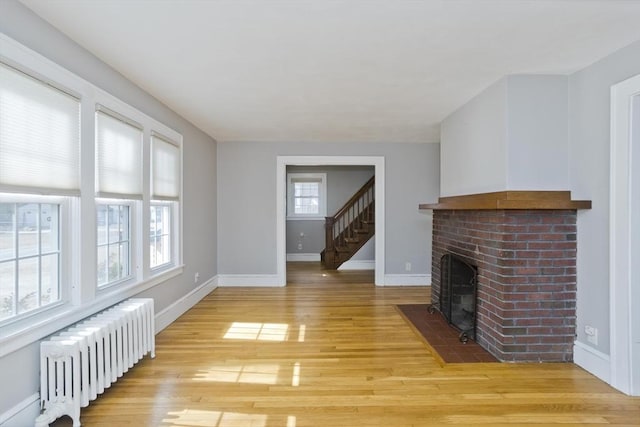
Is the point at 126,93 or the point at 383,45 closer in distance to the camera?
the point at 383,45

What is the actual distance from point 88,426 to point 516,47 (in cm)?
382

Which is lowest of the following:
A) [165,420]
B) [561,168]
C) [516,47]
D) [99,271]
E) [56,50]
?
[165,420]

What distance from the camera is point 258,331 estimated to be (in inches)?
144

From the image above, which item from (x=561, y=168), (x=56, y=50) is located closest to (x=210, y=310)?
(x=56, y=50)

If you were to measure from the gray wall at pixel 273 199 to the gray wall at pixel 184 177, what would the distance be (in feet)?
0.84

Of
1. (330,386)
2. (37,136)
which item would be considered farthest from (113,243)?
(330,386)

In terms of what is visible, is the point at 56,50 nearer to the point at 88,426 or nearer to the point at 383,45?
the point at 383,45

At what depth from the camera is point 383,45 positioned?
2.37 meters

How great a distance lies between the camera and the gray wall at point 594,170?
2561mm

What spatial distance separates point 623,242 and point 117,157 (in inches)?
158

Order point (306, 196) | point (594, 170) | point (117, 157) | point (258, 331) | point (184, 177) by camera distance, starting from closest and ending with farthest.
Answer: point (594, 170)
point (117, 157)
point (258, 331)
point (184, 177)
point (306, 196)

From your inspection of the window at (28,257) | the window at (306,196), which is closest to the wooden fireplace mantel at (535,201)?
the window at (28,257)

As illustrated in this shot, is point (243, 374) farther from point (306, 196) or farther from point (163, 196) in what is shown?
point (306, 196)

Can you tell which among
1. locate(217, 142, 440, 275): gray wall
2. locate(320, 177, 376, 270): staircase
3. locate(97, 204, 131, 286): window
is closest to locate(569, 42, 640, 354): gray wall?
locate(217, 142, 440, 275): gray wall
